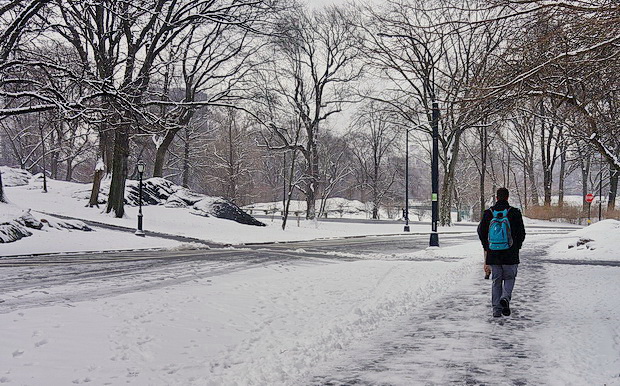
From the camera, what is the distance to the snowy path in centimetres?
568

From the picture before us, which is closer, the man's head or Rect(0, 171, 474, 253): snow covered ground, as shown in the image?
the man's head

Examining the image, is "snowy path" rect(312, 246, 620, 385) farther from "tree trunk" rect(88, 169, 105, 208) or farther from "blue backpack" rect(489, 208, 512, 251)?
"tree trunk" rect(88, 169, 105, 208)

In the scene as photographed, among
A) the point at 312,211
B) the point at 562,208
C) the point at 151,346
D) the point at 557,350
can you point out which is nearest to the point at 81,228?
the point at 151,346

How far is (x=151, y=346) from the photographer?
6.62 m

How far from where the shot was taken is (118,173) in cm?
2830

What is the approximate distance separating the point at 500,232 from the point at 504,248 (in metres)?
0.25

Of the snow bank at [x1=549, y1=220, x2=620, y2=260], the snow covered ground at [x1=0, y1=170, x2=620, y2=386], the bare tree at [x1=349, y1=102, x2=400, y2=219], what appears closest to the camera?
the snow covered ground at [x1=0, y1=170, x2=620, y2=386]

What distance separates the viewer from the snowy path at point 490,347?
568 cm

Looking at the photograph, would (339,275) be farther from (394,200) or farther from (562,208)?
(394,200)

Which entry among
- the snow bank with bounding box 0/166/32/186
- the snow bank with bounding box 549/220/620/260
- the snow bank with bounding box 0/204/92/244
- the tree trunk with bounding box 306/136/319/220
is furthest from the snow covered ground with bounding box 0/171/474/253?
the snow bank with bounding box 549/220/620/260

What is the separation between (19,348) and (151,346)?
4.57 feet

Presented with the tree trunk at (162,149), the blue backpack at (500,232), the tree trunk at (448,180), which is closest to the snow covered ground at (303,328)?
the blue backpack at (500,232)

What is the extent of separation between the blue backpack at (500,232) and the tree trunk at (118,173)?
21368mm

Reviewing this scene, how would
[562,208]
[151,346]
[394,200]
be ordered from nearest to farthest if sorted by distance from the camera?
[151,346]
[562,208]
[394,200]
